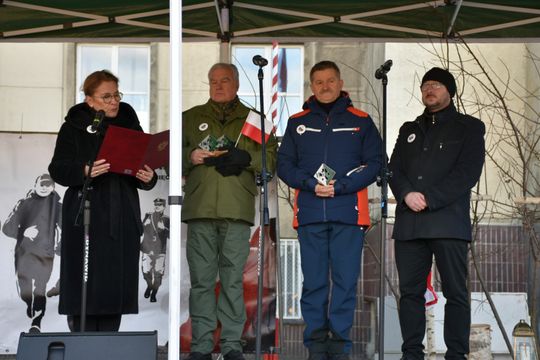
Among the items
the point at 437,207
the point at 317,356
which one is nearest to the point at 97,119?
the point at 317,356

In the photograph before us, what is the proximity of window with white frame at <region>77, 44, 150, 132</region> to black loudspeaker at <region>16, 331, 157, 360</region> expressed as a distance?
10462 mm

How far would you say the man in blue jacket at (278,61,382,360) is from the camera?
625 centimetres

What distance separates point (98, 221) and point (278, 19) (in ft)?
8.97

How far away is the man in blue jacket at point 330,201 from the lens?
20.5ft

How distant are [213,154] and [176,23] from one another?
1.53m

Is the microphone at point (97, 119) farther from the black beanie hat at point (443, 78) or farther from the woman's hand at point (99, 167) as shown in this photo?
the black beanie hat at point (443, 78)

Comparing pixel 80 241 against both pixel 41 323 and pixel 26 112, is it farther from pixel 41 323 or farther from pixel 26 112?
pixel 26 112

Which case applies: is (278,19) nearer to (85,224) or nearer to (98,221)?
(98,221)

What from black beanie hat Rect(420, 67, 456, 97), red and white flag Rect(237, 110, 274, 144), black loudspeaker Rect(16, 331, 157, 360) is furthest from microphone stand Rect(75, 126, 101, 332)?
black beanie hat Rect(420, 67, 456, 97)

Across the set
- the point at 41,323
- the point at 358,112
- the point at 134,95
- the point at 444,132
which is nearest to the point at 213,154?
the point at 358,112

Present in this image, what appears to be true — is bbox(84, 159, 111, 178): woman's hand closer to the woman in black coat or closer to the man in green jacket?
the woman in black coat

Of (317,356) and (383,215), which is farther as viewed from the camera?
(317,356)

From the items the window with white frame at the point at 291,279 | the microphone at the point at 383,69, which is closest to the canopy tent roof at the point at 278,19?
the microphone at the point at 383,69

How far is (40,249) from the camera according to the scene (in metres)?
7.50
